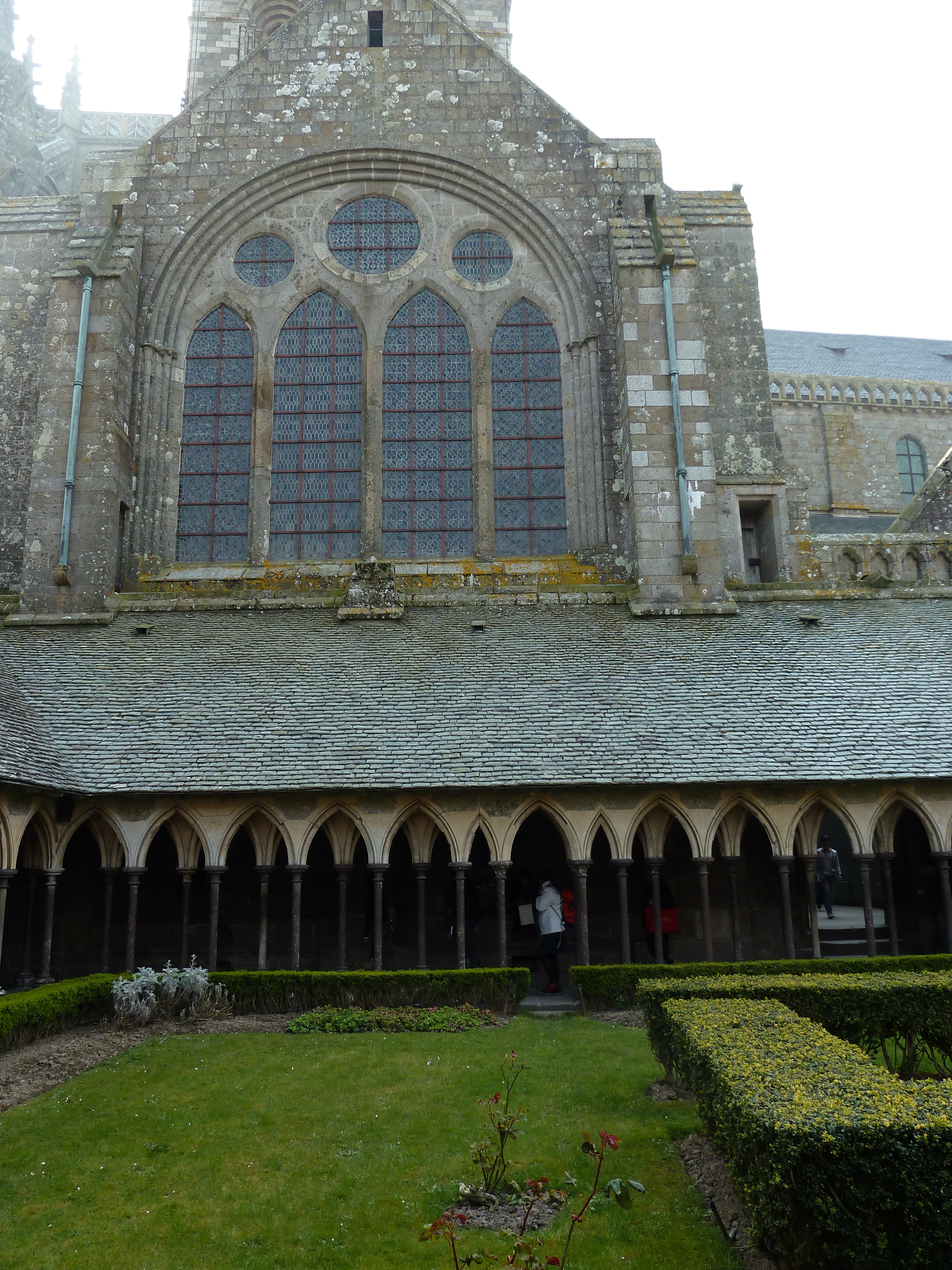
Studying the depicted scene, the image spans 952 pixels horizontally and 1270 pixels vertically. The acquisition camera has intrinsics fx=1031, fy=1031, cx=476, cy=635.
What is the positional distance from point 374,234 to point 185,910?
12.9 meters

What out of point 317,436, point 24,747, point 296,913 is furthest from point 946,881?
point 317,436

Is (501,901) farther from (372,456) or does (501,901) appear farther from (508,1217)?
(372,456)

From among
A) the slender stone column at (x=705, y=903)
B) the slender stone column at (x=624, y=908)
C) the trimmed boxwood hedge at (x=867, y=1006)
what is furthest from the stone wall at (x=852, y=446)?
the trimmed boxwood hedge at (x=867, y=1006)

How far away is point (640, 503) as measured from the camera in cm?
1658

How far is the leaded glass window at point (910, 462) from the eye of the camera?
1271 inches

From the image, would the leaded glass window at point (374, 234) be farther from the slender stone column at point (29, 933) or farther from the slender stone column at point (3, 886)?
the slender stone column at point (3, 886)

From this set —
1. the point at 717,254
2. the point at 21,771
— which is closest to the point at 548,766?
the point at 21,771

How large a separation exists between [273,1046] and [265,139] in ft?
52.6

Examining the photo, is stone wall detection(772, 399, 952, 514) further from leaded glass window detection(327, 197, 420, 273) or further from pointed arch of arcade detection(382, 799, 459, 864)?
pointed arch of arcade detection(382, 799, 459, 864)

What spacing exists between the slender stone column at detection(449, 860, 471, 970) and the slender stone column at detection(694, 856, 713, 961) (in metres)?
2.73

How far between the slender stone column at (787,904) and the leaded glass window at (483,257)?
38.8ft

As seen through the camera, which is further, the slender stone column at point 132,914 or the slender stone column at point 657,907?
the slender stone column at point 657,907

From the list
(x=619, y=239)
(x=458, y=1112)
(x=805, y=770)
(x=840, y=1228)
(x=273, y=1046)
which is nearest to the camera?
(x=840, y=1228)

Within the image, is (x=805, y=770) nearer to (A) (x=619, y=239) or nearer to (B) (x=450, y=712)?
(B) (x=450, y=712)
